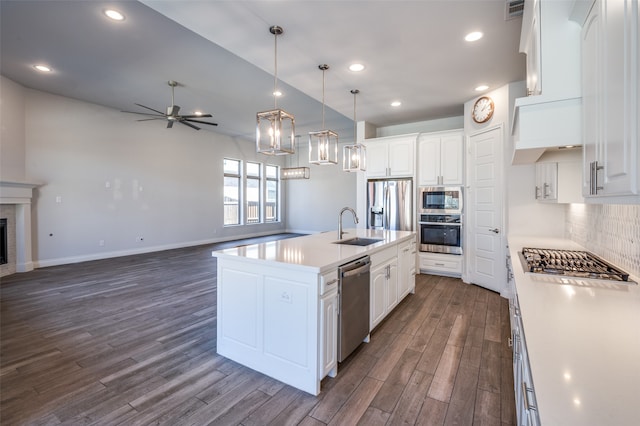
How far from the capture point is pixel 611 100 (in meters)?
1.05

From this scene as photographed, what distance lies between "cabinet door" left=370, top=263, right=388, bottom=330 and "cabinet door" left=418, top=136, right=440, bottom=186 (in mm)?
2625

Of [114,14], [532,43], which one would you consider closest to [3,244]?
[114,14]

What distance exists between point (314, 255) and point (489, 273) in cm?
328

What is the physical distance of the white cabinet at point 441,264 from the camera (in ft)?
15.9

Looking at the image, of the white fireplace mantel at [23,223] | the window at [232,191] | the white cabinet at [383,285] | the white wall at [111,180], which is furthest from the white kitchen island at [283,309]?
the window at [232,191]

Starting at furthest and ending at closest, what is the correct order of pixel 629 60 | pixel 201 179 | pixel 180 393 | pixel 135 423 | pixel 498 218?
pixel 201 179 < pixel 498 218 < pixel 180 393 < pixel 135 423 < pixel 629 60

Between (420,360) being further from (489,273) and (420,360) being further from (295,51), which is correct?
(295,51)

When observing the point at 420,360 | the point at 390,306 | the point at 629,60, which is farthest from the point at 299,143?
the point at 629,60

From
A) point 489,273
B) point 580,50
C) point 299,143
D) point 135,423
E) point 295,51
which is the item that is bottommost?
point 135,423

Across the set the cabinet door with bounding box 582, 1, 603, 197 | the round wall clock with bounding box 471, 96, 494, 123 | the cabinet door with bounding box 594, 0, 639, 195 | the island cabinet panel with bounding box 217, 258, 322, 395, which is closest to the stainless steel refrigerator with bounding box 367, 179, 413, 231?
the round wall clock with bounding box 471, 96, 494, 123

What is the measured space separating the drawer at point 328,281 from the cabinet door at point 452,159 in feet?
11.8

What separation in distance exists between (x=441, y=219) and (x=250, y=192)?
6711 millimetres

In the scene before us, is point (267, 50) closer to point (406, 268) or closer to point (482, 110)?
point (406, 268)

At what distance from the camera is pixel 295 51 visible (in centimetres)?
308
